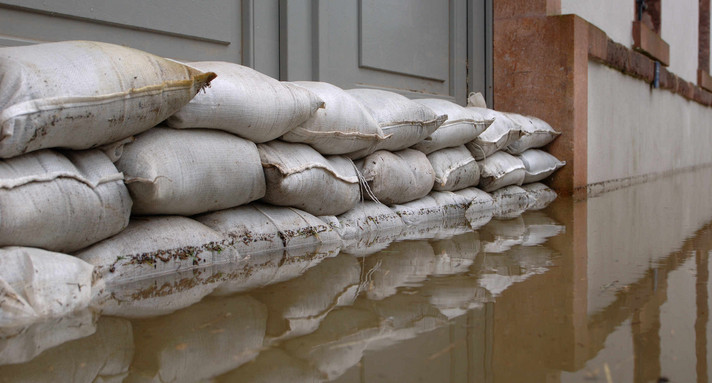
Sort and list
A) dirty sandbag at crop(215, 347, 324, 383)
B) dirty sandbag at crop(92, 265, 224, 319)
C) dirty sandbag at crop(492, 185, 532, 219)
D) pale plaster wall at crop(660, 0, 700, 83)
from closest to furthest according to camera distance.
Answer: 1. dirty sandbag at crop(215, 347, 324, 383)
2. dirty sandbag at crop(92, 265, 224, 319)
3. dirty sandbag at crop(492, 185, 532, 219)
4. pale plaster wall at crop(660, 0, 700, 83)

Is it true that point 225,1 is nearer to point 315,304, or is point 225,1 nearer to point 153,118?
point 153,118

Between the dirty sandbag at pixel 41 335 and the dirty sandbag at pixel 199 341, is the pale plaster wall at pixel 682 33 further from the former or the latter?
the dirty sandbag at pixel 41 335

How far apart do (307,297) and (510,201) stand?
7.47 feet

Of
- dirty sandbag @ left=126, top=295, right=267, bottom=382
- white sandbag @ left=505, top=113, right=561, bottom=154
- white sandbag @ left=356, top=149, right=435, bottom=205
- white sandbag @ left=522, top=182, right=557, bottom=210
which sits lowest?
white sandbag @ left=522, top=182, right=557, bottom=210

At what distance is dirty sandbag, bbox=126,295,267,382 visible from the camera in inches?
33.0

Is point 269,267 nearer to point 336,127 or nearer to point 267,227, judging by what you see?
point 267,227

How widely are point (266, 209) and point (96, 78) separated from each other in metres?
0.62

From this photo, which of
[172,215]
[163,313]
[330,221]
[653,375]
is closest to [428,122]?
[330,221]

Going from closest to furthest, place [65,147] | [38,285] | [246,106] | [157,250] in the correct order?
1. [38,285]
2. [65,147]
3. [157,250]
4. [246,106]

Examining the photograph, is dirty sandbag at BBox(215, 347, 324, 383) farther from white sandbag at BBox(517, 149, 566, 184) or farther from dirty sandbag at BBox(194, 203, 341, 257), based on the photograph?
white sandbag at BBox(517, 149, 566, 184)

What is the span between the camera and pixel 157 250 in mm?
1464

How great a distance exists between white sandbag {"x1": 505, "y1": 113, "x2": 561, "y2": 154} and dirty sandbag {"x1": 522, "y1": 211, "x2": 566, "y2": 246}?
703mm

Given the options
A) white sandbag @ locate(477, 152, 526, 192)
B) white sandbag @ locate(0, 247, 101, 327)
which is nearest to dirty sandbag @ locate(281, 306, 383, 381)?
white sandbag @ locate(0, 247, 101, 327)

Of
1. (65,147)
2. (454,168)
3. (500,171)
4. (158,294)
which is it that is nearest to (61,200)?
(65,147)
